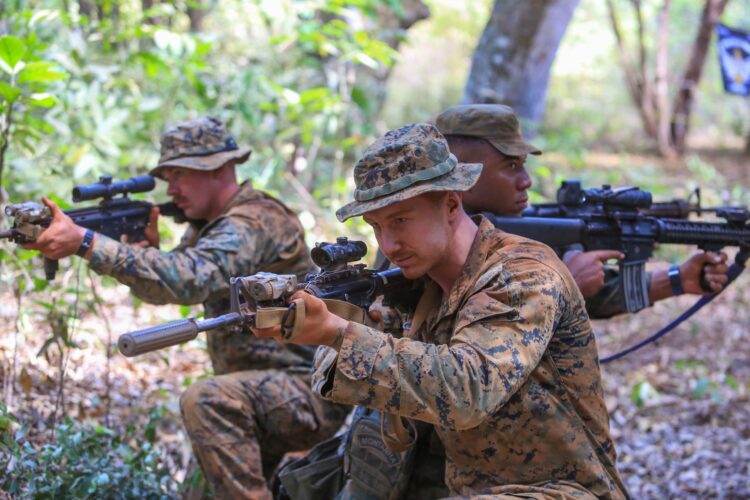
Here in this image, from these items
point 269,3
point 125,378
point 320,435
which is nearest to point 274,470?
point 320,435

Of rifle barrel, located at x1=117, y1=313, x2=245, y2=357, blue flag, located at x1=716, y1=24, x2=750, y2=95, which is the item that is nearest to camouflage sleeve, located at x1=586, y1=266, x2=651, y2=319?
rifle barrel, located at x1=117, y1=313, x2=245, y2=357

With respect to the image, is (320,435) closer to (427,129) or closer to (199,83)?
(427,129)

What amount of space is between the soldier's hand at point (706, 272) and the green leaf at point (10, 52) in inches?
140

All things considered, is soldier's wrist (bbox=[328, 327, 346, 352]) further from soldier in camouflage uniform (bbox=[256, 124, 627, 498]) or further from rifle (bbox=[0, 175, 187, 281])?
rifle (bbox=[0, 175, 187, 281])

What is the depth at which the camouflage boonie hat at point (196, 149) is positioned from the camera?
446 cm

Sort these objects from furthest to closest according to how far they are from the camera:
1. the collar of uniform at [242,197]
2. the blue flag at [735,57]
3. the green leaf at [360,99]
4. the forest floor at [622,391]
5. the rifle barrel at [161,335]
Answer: the green leaf at [360,99] → the blue flag at [735,57] → the forest floor at [622,391] → the collar of uniform at [242,197] → the rifle barrel at [161,335]

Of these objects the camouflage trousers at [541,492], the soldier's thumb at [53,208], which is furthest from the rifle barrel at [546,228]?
the soldier's thumb at [53,208]

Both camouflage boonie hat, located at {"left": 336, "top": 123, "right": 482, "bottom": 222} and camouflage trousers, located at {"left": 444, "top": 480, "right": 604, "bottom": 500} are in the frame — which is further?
camouflage trousers, located at {"left": 444, "top": 480, "right": 604, "bottom": 500}

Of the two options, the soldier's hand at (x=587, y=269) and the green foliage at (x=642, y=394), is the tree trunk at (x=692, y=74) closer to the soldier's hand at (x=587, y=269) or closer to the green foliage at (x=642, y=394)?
the green foliage at (x=642, y=394)

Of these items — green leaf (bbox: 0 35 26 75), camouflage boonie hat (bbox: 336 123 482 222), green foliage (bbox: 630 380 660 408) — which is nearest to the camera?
camouflage boonie hat (bbox: 336 123 482 222)

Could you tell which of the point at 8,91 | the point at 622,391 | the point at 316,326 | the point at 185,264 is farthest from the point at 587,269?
the point at 622,391

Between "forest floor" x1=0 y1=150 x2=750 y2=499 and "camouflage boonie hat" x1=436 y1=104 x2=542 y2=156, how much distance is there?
2.31 metres

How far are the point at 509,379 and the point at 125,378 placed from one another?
4.11 meters

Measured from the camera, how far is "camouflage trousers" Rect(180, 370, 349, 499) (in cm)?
394
